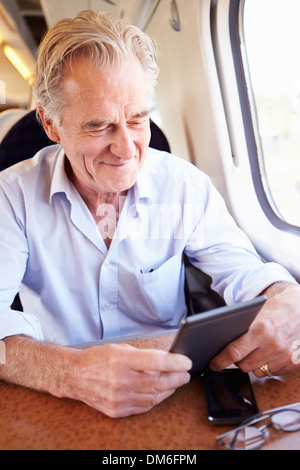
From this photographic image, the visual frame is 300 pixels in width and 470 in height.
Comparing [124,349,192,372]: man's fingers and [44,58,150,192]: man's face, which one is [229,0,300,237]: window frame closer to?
[44,58,150,192]: man's face

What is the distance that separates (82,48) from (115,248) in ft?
2.15

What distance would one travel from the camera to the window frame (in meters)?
1.94

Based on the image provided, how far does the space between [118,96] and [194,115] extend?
1098 mm

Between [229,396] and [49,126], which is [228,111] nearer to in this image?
[49,126]

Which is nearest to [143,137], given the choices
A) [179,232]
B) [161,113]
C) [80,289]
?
[179,232]

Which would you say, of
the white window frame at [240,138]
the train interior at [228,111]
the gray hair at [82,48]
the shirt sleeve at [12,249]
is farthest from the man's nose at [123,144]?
the white window frame at [240,138]

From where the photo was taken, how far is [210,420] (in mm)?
903

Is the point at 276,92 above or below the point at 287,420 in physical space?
above

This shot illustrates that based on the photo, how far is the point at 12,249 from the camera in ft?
4.61

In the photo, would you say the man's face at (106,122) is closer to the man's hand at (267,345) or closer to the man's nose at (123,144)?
the man's nose at (123,144)

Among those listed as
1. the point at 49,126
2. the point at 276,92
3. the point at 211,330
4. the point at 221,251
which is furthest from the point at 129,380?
the point at 276,92

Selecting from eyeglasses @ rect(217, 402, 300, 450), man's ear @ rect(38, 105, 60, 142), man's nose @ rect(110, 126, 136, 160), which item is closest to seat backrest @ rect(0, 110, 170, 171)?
man's ear @ rect(38, 105, 60, 142)

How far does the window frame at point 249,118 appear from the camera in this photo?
1.94 meters

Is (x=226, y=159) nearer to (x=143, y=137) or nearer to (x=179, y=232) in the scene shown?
(x=179, y=232)
